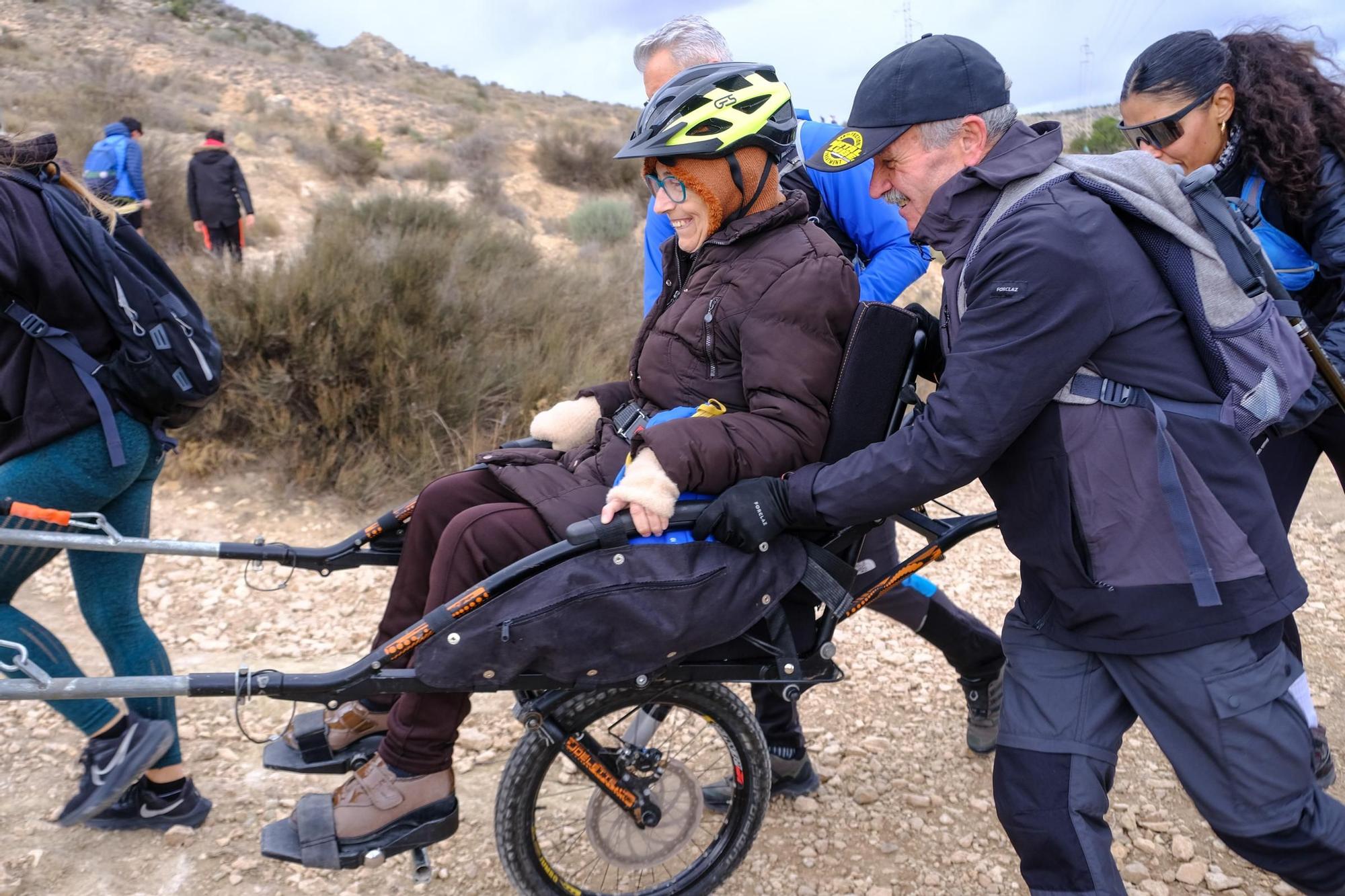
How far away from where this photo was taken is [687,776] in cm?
259

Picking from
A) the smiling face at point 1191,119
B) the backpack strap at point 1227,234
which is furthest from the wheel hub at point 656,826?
the smiling face at point 1191,119

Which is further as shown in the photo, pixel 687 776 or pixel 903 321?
pixel 687 776

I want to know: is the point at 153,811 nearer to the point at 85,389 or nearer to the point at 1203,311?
the point at 85,389

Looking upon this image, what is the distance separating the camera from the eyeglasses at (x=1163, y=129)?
2.67m

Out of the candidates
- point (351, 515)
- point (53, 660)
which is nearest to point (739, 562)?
point (53, 660)

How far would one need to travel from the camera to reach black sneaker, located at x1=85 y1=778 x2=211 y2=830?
2961 millimetres

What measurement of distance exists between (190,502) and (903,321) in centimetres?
442

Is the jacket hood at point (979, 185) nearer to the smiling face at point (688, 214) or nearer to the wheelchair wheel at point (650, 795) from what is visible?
the smiling face at point (688, 214)

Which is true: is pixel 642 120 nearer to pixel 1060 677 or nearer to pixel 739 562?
pixel 739 562

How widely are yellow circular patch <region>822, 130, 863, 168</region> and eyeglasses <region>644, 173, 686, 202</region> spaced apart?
1.50 feet

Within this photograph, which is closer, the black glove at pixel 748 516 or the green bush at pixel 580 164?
the black glove at pixel 748 516

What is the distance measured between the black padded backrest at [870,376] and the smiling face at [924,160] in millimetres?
223

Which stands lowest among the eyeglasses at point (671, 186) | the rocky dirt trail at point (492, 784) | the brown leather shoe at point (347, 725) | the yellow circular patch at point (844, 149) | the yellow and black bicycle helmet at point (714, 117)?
the rocky dirt trail at point (492, 784)

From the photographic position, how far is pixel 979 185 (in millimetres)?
1927
